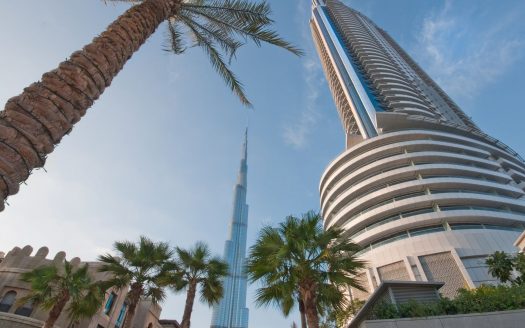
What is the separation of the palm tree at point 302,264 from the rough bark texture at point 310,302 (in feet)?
0.12

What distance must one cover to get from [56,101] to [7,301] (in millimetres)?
26988

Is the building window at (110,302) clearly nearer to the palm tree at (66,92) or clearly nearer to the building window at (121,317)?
the building window at (121,317)

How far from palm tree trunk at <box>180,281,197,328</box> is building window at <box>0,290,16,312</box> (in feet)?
51.4

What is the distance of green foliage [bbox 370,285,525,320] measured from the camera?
11422mm

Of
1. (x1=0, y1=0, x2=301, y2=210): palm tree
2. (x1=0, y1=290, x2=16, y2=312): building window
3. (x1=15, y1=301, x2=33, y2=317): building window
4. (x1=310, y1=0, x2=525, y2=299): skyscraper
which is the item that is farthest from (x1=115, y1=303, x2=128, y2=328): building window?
(x1=0, y1=0, x2=301, y2=210): palm tree

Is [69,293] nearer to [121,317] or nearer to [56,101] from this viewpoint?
[121,317]

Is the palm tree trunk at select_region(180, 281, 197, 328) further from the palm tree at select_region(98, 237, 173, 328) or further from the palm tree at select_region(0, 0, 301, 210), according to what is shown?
the palm tree at select_region(0, 0, 301, 210)

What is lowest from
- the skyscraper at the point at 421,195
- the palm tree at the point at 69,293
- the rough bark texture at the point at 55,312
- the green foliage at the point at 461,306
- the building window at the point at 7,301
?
the green foliage at the point at 461,306

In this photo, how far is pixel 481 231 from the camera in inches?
1393

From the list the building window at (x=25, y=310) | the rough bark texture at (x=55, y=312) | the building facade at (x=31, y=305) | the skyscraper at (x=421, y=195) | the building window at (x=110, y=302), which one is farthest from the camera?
the skyscraper at (x=421, y=195)

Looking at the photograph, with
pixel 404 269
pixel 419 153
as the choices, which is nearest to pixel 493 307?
pixel 404 269

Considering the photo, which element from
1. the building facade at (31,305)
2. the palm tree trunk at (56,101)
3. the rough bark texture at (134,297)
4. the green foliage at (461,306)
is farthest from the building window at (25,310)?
the palm tree trunk at (56,101)

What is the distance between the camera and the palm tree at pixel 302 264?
1280cm

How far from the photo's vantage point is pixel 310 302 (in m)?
12.0
